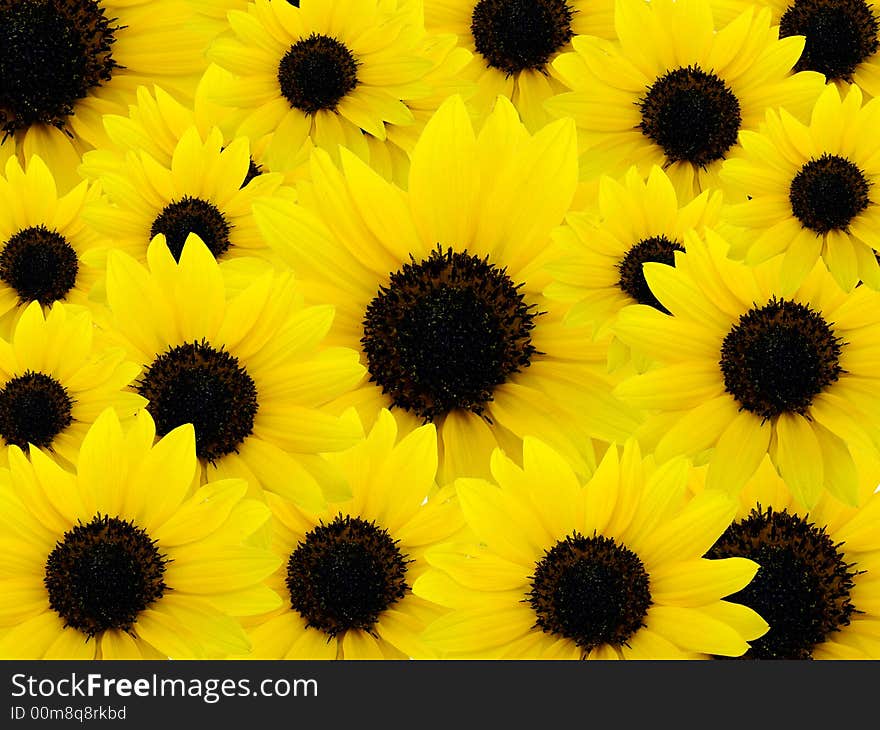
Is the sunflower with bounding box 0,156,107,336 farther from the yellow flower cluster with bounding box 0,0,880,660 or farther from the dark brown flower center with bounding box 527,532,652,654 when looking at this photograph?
the dark brown flower center with bounding box 527,532,652,654

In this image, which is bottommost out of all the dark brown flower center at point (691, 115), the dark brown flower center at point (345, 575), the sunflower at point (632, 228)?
the dark brown flower center at point (345, 575)

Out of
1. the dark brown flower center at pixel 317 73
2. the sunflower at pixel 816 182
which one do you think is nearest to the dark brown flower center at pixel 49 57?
the dark brown flower center at pixel 317 73

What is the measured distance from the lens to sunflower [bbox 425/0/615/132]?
3.61 feet

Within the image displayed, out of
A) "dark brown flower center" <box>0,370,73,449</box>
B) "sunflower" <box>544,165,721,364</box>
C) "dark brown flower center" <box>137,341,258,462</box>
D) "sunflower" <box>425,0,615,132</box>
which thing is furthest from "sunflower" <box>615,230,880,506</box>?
"dark brown flower center" <box>0,370,73,449</box>

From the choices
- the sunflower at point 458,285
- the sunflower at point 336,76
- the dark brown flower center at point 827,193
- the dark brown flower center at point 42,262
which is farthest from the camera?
the dark brown flower center at point 42,262

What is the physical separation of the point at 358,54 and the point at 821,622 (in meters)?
0.58

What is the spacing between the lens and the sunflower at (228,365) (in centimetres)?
71

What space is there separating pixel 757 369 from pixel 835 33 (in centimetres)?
45

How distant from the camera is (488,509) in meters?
0.74

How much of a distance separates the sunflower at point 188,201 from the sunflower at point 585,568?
469 millimetres

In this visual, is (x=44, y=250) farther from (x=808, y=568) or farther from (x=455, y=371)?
(x=808, y=568)

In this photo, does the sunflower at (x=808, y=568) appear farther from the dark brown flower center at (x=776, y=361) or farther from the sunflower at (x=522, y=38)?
the sunflower at (x=522, y=38)
